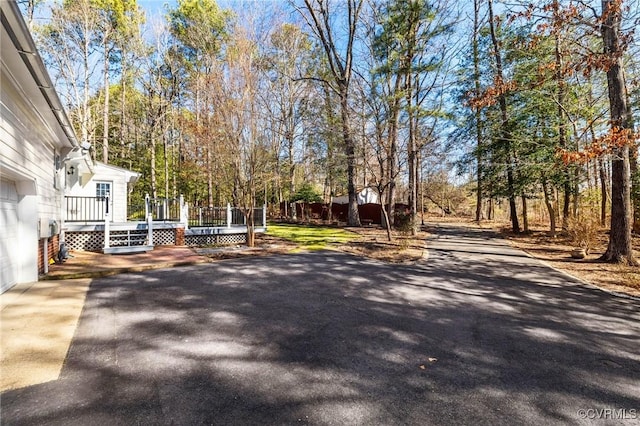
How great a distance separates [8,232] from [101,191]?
9.02 m

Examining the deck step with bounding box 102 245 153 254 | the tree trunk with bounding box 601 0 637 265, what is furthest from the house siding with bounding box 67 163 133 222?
the tree trunk with bounding box 601 0 637 265

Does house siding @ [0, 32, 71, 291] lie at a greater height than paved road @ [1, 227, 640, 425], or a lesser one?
greater

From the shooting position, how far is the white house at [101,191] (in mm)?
11545

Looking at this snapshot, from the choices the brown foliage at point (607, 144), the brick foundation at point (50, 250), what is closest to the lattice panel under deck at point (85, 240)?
the brick foundation at point (50, 250)

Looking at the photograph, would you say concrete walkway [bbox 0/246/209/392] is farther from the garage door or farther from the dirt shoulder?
the dirt shoulder

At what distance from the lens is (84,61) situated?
17.5 m

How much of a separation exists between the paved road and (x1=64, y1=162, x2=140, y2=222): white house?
7413mm

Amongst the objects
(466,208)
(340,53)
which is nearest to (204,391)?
(340,53)

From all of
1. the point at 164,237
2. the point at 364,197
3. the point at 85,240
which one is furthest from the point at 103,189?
the point at 364,197

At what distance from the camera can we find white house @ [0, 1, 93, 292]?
3805mm

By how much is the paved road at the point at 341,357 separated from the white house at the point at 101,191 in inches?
292

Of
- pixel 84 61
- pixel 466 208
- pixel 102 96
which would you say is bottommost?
pixel 466 208

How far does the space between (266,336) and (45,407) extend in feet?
6.42

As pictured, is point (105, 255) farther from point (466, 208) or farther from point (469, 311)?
point (466, 208)
